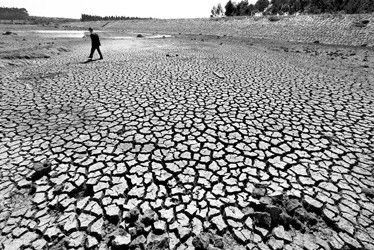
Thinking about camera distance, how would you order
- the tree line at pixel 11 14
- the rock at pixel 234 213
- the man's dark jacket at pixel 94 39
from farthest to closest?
the tree line at pixel 11 14 < the man's dark jacket at pixel 94 39 < the rock at pixel 234 213

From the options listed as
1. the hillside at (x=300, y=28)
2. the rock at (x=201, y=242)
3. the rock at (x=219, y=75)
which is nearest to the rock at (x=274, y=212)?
the rock at (x=201, y=242)

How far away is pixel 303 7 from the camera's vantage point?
121 feet

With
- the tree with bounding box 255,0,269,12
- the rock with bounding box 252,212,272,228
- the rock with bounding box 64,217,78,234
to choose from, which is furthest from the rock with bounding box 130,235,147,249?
the tree with bounding box 255,0,269,12

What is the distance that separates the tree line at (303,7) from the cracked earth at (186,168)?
95.3 ft

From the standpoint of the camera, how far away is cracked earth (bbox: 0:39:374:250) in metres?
2.32

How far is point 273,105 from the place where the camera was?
210 inches

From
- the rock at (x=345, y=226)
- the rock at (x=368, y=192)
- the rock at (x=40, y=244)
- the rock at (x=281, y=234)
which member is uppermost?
the rock at (x=368, y=192)

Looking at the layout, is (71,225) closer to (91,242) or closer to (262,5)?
(91,242)

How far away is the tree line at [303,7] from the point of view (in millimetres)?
26314

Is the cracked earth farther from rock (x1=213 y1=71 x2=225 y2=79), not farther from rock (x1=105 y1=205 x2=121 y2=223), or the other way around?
rock (x1=213 y1=71 x2=225 y2=79)

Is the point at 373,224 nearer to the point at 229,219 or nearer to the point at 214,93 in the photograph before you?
the point at 229,219

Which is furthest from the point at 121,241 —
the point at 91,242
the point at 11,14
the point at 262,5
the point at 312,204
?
the point at 11,14

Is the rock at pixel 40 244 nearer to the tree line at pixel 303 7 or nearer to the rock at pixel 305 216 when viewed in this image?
the rock at pixel 305 216

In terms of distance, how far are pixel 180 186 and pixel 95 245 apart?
1214 millimetres
